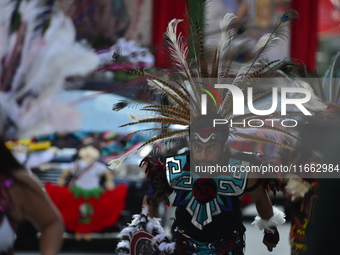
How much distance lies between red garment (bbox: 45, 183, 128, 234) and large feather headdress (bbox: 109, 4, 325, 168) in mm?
1785

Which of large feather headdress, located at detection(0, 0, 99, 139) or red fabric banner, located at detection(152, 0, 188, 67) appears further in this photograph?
red fabric banner, located at detection(152, 0, 188, 67)

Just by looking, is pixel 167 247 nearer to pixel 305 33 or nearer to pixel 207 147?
pixel 207 147

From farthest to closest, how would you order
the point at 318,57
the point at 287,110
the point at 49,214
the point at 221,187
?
the point at 318,57 < the point at 287,110 < the point at 221,187 < the point at 49,214

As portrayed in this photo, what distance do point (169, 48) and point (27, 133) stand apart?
2.27m

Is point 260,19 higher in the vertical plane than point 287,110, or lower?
higher

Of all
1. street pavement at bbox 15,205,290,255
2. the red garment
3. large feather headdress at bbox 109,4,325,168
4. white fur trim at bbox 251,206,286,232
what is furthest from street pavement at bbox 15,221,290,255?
large feather headdress at bbox 109,4,325,168

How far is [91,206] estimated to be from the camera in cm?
471

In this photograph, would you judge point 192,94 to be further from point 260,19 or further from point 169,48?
point 260,19

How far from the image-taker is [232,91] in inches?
116

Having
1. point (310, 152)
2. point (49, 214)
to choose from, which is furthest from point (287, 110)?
point (49, 214)

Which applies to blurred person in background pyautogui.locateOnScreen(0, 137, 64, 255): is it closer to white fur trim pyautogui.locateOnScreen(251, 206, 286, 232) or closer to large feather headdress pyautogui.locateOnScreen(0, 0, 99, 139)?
white fur trim pyautogui.locateOnScreen(251, 206, 286, 232)

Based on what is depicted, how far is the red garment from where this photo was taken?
4688mm

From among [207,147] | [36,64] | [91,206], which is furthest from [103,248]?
[207,147]

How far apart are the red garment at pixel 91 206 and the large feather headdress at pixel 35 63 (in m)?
0.59
